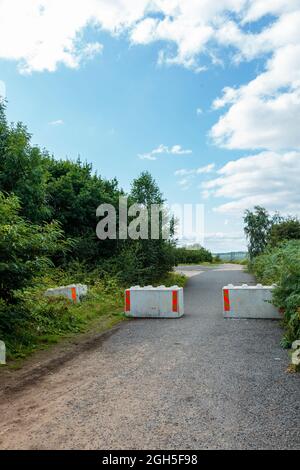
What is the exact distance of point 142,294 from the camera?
1098 centimetres

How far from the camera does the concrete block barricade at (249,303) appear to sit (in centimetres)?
1006

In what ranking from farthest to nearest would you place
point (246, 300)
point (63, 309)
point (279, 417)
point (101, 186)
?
point (101, 186)
point (246, 300)
point (63, 309)
point (279, 417)

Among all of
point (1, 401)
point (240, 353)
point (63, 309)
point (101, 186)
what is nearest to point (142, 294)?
point (63, 309)

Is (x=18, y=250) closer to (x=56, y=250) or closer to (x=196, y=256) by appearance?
(x=56, y=250)

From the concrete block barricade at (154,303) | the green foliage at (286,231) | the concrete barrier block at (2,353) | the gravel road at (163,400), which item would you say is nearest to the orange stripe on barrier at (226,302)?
the concrete block barricade at (154,303)

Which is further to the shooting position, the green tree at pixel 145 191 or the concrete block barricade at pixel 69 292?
the green tree at pixel 145 191

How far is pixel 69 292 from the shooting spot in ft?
37.9

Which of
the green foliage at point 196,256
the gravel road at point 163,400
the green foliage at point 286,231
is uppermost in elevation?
the green foliage at point 286,231

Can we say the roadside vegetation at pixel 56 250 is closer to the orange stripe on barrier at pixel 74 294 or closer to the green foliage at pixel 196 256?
the orange stripe on barrier at pixel 74 294

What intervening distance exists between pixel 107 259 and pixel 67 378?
12.7 meters

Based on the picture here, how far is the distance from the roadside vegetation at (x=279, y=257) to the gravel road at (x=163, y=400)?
972mm

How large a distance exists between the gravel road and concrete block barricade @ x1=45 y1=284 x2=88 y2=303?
12.7 ft

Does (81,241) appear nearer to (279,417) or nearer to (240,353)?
(240,353)

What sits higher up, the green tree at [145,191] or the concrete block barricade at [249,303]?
the green tree at [145,191]
